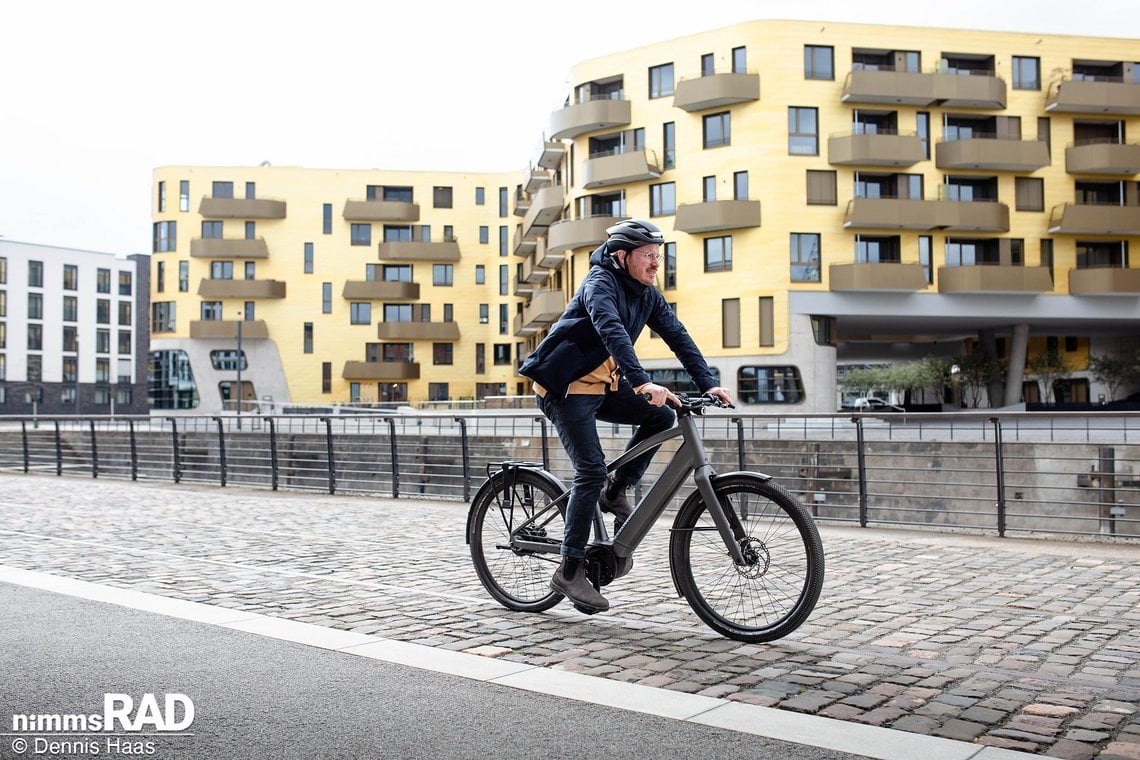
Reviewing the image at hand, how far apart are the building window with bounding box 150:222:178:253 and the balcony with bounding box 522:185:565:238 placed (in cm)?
2480

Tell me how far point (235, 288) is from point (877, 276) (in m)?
42.1

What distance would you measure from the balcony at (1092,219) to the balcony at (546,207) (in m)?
22.3

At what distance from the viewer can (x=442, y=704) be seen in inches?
174

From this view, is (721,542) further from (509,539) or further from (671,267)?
(671,267)

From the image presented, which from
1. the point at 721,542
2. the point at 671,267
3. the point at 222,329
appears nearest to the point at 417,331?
the point at 222,329

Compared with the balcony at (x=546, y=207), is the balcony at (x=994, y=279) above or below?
below

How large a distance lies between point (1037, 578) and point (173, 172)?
237ft

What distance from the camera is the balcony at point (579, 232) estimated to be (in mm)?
50875

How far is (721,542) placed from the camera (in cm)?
554

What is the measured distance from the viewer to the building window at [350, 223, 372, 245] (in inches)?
2948

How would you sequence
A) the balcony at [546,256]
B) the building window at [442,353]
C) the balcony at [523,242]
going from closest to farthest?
1. the balcony at [546,256]
2. the balcony at [523,242]
3. the building window at [442,353]

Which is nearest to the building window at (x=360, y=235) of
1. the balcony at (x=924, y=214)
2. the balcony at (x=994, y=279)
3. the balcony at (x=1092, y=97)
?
the balcony at (x=924, y=214)

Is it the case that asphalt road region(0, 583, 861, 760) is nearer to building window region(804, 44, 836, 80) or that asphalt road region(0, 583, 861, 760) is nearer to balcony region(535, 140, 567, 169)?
building window region(804, 44, 836, 80)

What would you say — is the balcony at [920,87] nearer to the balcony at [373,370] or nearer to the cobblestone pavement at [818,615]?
the balcony at [373,370]
